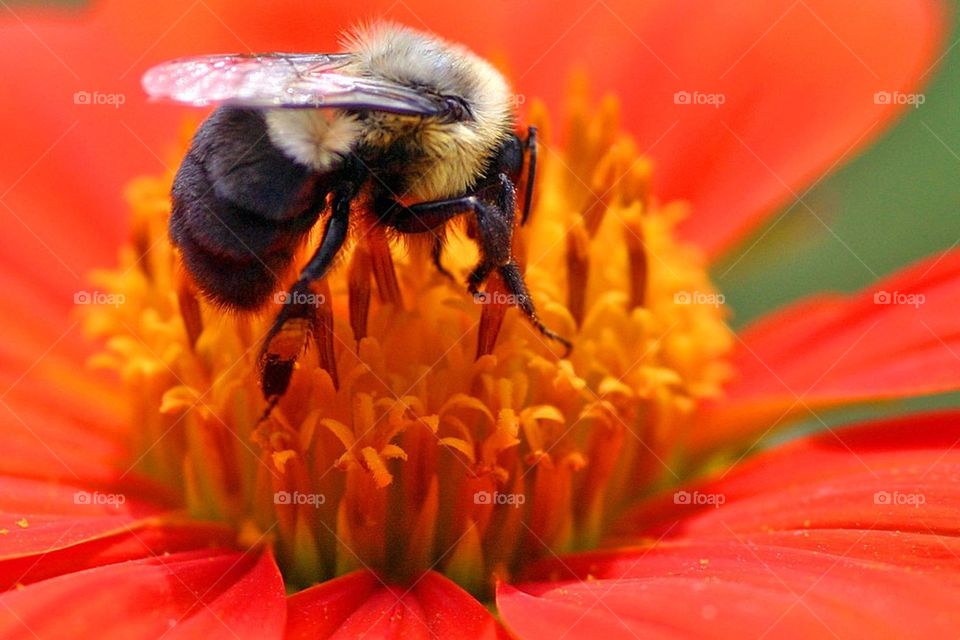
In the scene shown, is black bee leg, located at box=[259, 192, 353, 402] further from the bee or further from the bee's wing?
the bee's wing

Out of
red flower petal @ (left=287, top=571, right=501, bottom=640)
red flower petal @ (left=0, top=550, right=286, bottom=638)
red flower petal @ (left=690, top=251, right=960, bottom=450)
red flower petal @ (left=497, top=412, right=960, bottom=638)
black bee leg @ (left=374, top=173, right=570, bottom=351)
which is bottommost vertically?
red flower petal @ (left=287, top=571, right=501, bottom=640)

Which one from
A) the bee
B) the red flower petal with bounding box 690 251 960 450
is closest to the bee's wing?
the bee

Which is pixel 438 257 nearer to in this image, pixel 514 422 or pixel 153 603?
pixel 514 422

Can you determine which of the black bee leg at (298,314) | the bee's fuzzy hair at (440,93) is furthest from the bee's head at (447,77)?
the black bee leg at (298,314)

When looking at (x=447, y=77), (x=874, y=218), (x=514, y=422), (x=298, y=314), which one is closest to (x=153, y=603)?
(x=298, y=314)

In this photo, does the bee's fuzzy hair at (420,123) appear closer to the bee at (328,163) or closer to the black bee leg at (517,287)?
the bee at (328,163)

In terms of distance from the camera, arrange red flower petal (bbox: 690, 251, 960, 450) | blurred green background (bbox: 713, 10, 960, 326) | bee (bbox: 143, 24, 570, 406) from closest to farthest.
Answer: bee (bbox: 143, 24, 570, 406) → red flower petal (bbox: 690, 251, 960, 450) → blurred green background (bbox: 713, 10, 960, 326)

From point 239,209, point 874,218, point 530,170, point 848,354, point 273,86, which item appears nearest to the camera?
point 273,86
